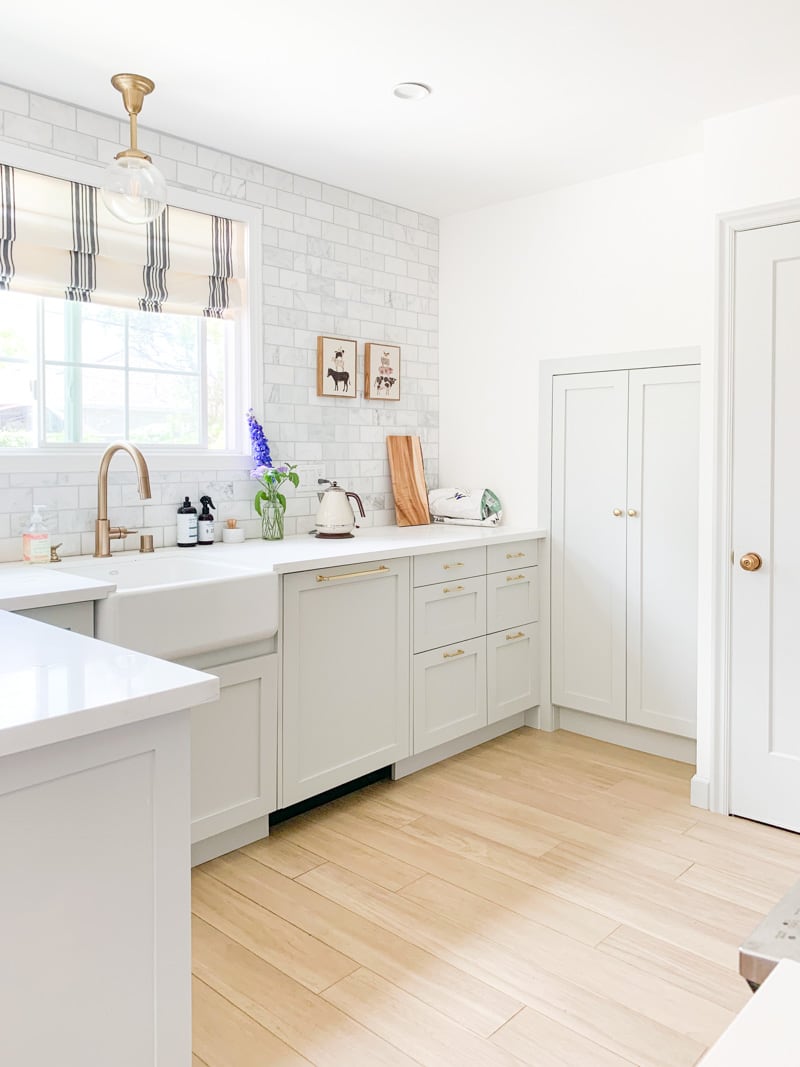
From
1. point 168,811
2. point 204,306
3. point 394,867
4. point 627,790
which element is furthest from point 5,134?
point 627,790

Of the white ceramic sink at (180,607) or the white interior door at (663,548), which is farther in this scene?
the white interior door at (663,548)

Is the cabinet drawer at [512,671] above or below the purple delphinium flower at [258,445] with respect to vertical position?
below

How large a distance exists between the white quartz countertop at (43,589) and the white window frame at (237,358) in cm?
49

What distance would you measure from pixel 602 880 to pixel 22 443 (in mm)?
2343

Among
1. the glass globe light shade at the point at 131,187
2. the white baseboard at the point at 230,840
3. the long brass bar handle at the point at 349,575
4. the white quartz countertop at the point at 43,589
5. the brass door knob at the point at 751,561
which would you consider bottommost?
the white baseboard at the point at 230,840

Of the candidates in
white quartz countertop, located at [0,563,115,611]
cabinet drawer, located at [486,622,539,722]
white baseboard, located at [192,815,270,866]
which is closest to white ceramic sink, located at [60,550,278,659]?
white quartz countertop, located at [0,563,115,611]

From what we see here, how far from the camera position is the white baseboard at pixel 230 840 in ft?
8.52

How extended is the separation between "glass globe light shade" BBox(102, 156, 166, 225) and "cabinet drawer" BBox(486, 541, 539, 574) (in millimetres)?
1954

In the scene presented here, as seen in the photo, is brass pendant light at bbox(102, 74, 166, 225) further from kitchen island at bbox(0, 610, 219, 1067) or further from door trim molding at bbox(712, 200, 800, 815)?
door trim molding at bbox(712, 200, 800, 815)

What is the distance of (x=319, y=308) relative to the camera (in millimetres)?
3670

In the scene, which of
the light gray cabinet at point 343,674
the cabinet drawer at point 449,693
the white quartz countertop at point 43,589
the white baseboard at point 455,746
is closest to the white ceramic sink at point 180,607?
the white quartz countertop at point 43,589

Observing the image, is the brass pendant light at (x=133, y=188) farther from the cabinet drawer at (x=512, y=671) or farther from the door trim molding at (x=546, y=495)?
the cabinet drawer at (x=512, y=671)

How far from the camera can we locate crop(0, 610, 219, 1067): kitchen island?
110 centimetres

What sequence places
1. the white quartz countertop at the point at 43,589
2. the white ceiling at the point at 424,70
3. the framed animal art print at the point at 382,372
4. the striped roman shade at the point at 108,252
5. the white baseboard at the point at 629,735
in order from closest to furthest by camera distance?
the white quartz countertop at the point at 43,589 → the white ceiling at the point at 424,70 → the striped roman shade at the point at 108,252 → the white baseboard at the point at 629,735 → the framed animal art print at the point at 382,372
